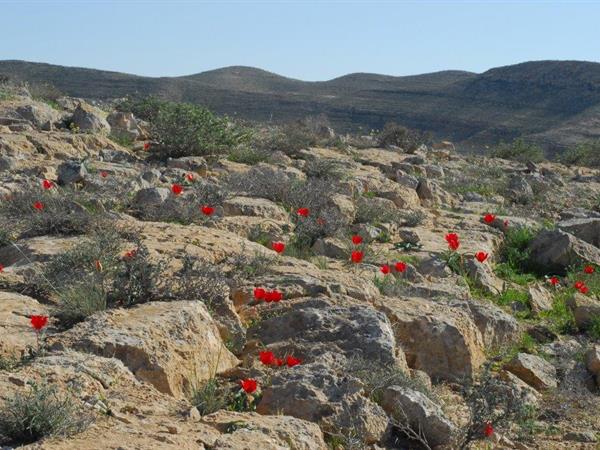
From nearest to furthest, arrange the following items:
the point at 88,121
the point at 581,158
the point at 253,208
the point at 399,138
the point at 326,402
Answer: the point at 326,402, the point at 253,208, the point at 88,121, the point at 399,138, the point at 581,158

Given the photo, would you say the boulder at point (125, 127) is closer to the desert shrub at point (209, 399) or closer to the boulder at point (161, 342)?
the boulder at point (161, 342)

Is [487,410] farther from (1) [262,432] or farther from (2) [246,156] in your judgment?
(2) [246,156]

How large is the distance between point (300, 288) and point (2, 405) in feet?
7.81

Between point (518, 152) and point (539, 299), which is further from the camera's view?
point (518, 152)

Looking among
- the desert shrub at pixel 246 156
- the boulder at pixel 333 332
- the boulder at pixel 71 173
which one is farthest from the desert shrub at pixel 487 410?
the desert shrub at pixel 246 156

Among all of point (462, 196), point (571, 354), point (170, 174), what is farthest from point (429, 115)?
point (571, 354)

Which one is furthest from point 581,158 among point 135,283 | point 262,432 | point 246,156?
point 262,432

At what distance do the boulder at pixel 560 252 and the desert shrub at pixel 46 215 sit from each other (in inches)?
171

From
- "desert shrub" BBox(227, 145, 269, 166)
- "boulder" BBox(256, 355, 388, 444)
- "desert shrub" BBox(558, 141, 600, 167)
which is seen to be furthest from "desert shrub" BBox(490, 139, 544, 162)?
"boulder" BBox(256, 355, 388, 444)

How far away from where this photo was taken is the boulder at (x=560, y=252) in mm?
7742

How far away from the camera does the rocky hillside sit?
10.6ft

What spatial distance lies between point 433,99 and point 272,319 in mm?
45224

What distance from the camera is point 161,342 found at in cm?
373

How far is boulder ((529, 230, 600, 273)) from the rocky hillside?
2 centimetres
